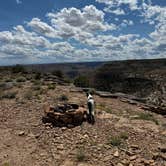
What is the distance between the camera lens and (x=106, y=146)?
8648 mm

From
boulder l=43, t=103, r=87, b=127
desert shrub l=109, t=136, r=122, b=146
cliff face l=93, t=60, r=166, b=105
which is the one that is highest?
boulder l=43, t=103, r=87, b=127

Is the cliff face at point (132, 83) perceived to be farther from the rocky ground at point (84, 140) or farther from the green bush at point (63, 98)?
the rocky ground at point (84, 140)

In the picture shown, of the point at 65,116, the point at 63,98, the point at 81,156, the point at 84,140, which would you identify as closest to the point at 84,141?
the point at 84,140

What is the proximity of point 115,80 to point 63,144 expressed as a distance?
40132mm

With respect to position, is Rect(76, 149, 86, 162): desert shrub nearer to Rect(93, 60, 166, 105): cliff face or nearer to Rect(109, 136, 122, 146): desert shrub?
Rect(109, 136, 122, 146): desert shrub

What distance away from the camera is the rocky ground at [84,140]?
795cm

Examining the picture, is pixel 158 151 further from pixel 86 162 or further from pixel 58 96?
pixel 58 96

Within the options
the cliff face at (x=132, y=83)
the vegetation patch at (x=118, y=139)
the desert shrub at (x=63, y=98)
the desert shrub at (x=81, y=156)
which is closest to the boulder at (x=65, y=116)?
the vegetation patch at (x=118, y=139)

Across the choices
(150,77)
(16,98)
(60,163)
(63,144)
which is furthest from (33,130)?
(150,77)

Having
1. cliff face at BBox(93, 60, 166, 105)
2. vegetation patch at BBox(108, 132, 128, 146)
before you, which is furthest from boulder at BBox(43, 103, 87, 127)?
cliff face at BBox(93, 60, 166, 105)

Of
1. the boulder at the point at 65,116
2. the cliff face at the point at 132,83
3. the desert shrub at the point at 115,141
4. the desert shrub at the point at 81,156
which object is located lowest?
the cliff face at the point at 132,83

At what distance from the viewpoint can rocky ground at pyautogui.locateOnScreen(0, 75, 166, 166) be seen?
795 centimetres

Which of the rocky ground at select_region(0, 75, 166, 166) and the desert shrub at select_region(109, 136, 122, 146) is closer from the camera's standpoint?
the rocky ground at select_region(0, 75, 166, 166)

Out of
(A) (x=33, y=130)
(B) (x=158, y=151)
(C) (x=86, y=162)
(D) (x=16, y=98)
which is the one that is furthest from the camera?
(D) (x=16, y=98)
